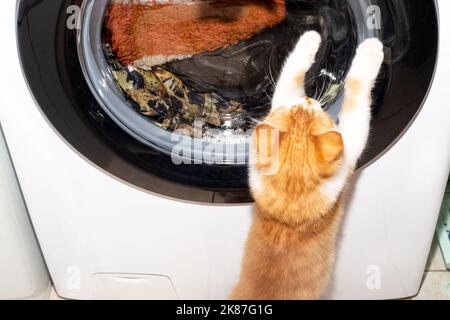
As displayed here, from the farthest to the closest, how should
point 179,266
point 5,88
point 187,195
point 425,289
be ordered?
point 425,289 → point 179,266 → point 187,195 → point 5,88

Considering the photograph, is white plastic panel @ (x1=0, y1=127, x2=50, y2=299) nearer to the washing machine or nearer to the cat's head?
the washing machine

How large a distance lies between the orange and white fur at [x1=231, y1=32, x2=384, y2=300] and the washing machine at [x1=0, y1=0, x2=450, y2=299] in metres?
0.02

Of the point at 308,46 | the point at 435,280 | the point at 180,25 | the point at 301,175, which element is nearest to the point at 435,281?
the point at 435,280

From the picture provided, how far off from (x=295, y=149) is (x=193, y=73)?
183 millimetres

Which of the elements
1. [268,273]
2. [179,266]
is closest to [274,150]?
[268,273]

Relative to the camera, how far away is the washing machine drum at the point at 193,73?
2.24ft

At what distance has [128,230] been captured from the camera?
0.90m

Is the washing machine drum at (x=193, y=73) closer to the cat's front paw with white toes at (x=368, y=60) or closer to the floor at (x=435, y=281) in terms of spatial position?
the cat's front paw with white toes at (x=368, y=60)

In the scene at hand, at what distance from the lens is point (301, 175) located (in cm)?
79

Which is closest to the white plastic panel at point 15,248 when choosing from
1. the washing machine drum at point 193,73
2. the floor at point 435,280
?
the washing machine drum at point 193,73

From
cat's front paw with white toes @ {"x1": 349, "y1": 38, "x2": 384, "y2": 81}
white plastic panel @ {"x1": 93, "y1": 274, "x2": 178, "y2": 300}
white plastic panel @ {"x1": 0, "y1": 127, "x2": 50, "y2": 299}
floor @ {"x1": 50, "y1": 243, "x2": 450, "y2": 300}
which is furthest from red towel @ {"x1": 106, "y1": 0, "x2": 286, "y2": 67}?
floor @ {"x1": 50, "y1": 243, "x2": 450, "y2": 300}

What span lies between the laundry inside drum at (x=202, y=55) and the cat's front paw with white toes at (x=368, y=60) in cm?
7
